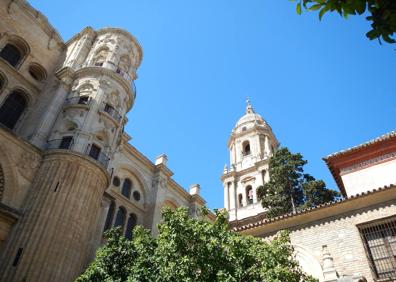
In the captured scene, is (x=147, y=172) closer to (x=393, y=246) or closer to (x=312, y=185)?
(x=312, y=185)

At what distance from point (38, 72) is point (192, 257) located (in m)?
18.5

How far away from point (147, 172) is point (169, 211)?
1662cm

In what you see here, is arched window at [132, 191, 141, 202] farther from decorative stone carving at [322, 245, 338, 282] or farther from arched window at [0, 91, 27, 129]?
decorative stone carving at [322, 245, 338, 282]

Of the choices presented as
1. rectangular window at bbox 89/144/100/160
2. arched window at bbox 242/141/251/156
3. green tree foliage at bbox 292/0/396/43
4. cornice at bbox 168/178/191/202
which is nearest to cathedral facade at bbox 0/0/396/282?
rectangular window at bbox 89/144/100/160

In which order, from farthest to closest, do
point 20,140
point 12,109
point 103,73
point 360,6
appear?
point 103,73
point 12,109
point 20,140
point 360,6

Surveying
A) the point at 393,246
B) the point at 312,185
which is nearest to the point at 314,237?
the point at 393,246

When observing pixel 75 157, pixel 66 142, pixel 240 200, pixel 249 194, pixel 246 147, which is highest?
pixel 246 147

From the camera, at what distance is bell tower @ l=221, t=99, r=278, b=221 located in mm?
34969

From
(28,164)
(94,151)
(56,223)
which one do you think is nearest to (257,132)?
(94,151)

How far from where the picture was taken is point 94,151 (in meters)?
19.2

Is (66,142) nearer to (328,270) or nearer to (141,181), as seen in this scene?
(141,181)

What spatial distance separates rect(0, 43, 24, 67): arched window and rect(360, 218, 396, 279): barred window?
2106 cm

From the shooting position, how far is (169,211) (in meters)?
11.0

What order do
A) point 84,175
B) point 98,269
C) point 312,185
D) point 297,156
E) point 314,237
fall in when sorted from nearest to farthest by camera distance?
point 98,269, point 314,237, point 84,175, point 312,185, point 297,156
